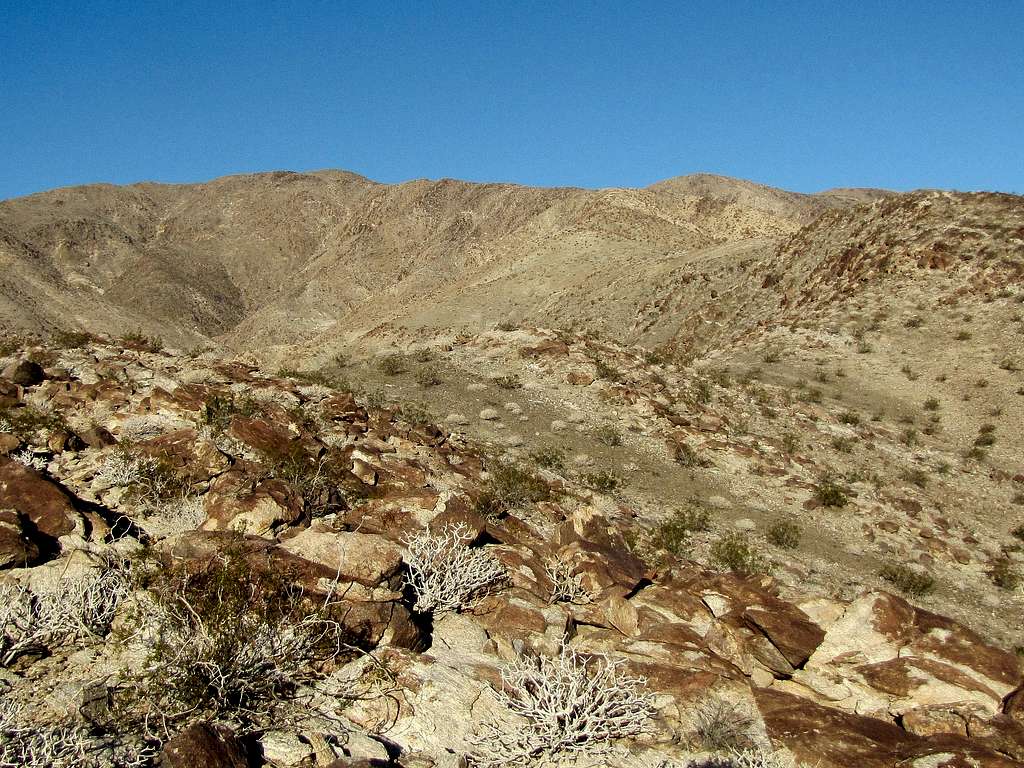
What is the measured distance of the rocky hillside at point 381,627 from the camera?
3848mm

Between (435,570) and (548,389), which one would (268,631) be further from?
(548,389)

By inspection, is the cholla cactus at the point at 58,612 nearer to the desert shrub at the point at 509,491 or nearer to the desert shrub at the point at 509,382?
the desert shrub at the point at 509,491

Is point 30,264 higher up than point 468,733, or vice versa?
point 30,264

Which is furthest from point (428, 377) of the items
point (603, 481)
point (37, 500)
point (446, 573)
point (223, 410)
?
point (37, 500)

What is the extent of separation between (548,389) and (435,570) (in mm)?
9703

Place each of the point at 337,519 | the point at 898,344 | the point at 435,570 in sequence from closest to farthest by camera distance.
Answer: the point at 435,570 → the point at 337,519 → the point at 898,344

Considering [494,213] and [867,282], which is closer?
[867,282]

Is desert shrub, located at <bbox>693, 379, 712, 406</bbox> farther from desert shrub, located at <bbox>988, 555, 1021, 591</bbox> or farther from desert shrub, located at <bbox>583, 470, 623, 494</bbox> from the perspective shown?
desert shrub, located at <bbox>988, 555, 1021, 591</bbox>

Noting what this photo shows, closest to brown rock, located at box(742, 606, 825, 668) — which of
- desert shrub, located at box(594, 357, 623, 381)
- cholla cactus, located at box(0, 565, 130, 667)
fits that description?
cholla cactus, located at box(0, 565, 130, 667)

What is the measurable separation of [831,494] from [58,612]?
10687mm

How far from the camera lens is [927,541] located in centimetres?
1044

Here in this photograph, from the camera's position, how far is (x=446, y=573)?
5.37 meters

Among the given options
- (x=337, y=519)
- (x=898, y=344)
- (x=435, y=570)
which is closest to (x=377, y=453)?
(x=337, y=519)

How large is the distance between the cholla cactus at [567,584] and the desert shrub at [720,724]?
4.69ft
